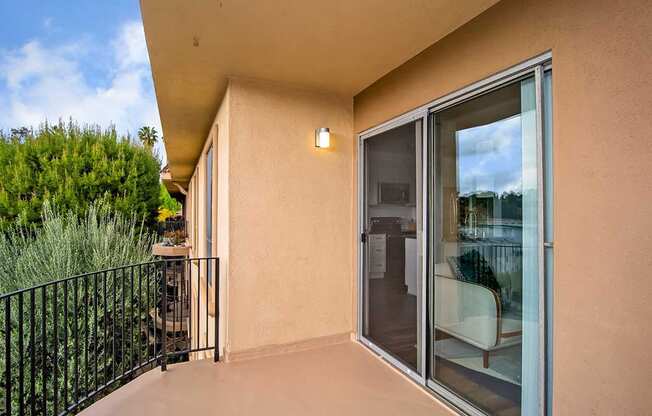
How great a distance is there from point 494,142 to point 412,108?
90cm

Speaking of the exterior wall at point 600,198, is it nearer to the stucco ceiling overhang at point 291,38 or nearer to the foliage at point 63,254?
the stucco ceiling overhang at point 291,38

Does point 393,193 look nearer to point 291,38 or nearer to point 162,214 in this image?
point 291,38

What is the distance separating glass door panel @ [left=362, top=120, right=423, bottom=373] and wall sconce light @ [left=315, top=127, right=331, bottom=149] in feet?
1.36

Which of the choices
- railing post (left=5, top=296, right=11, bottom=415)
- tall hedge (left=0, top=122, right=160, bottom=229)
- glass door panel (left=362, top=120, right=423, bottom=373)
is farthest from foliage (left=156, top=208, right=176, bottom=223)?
railing post (left=5, top=296, right=11, bottom=415)

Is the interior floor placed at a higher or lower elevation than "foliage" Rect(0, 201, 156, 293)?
lower

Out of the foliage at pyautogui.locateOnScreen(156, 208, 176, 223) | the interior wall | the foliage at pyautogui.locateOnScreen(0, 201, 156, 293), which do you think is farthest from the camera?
the foliage at pyautogui.locateOnScreen(156, 208, 176, 223)

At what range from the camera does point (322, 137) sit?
3533 millimetres

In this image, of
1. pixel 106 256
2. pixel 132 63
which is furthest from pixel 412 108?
pixel 132 63

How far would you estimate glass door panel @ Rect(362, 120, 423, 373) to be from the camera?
2.91 metres

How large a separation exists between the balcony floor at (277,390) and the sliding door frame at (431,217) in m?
0.11

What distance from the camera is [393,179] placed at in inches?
127

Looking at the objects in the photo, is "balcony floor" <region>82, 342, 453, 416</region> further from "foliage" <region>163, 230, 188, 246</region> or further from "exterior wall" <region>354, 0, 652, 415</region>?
"foliage" <region>163, 230, 188, 246</region>

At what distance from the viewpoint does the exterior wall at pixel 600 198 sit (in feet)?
4.94

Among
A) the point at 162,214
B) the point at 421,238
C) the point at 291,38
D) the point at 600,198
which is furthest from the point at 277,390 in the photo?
the point at 162,214
